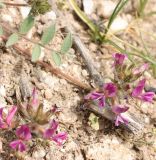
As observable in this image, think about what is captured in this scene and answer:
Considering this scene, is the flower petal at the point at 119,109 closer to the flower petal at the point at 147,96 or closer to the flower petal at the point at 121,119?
the flower petal at the point at 121,119

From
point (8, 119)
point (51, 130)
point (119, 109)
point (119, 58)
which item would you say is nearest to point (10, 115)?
point (8, 119)

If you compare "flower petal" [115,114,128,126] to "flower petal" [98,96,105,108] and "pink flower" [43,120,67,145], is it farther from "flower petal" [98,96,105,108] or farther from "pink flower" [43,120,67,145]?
"pink flower" [43,120,67,145]

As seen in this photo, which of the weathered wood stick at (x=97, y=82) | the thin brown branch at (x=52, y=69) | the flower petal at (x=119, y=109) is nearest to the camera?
the flower petal at (x=119, y=109)

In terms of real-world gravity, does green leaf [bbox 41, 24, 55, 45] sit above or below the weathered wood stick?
above

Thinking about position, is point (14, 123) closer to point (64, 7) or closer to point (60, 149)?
point (60, 149)

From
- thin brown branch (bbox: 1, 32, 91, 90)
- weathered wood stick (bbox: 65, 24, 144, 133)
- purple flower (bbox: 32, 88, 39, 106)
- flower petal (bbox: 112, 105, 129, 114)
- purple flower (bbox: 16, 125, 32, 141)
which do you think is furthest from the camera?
thin brown branch (bbox: 1, 32, 91, 90)

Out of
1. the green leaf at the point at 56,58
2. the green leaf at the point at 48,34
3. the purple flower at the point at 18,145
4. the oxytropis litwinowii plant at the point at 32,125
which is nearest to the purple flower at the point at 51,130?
the oxytropis litwinowii plant at the point at 32,125

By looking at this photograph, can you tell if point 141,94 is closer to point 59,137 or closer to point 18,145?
point 59,137

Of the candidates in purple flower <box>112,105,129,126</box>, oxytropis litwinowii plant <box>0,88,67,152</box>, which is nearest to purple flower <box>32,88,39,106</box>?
oxytropis litwinowii plant <box>0,88,67,152</box>

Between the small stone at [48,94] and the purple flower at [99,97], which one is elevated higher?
the purple flower at [99,97]
